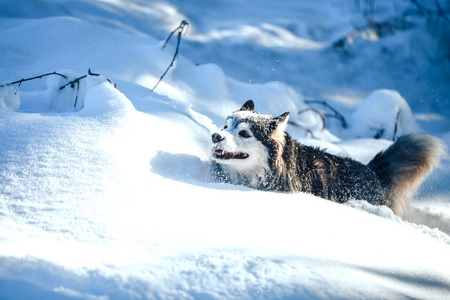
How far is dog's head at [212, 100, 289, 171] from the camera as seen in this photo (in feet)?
8.45

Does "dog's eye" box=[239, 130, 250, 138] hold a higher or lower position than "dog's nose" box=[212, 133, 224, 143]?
higher

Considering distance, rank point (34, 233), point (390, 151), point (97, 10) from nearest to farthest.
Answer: point (34, 233), point (390, 151), point (97, 10)

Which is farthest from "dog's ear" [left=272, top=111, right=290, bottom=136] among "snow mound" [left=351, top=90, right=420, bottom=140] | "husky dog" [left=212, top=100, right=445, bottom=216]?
"snow mound" [left=351, top=90, right=420, bottom=140]

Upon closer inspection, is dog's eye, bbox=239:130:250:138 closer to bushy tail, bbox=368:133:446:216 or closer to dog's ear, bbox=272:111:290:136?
dog's ear, bbox=272:111:290:136

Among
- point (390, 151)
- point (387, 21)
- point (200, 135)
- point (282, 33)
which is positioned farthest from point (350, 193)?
point (387, 21)

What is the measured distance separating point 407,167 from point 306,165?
1002mm

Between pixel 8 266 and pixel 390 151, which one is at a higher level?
pixel 390 151

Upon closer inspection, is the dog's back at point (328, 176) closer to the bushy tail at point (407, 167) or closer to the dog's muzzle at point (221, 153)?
the bushy tail at point (407, 167)

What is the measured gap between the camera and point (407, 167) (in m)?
3.21

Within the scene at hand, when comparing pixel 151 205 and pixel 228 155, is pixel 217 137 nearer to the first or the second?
pixel 228 155

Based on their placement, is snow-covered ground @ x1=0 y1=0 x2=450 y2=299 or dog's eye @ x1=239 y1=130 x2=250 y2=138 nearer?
snow-covered ground @ x1=0 y1=0 x2=450 y2=299

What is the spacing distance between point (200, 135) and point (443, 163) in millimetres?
3055

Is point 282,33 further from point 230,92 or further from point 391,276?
point 391,276

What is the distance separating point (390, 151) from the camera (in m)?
3.30
